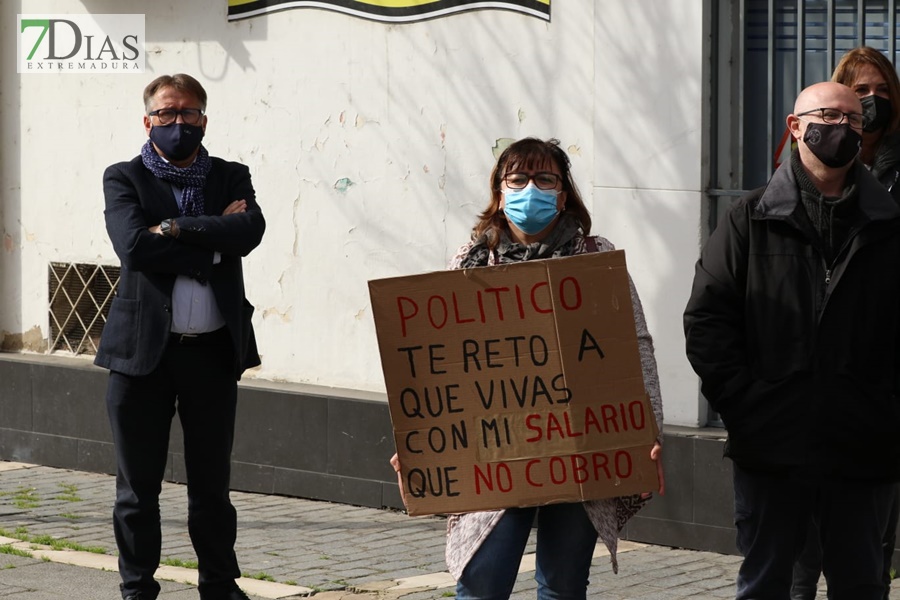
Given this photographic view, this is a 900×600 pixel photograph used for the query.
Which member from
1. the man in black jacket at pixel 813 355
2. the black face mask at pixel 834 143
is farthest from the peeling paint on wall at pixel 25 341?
the black face mask at pixel 834 143

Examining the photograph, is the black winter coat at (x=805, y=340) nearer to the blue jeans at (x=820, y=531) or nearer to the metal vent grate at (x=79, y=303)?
the blue jeans at (x=820, y=531)

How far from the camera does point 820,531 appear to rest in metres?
4.84

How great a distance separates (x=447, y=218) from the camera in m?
8.62

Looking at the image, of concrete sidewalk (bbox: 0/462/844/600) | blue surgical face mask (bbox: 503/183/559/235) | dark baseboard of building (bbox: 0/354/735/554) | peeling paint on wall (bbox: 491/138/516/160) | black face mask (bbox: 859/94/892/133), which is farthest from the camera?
peeling paint on wall (bbox: 491/138/516/160)

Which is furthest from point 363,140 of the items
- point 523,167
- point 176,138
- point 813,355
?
point 813,355

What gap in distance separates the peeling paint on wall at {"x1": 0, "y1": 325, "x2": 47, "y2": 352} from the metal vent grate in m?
0.08

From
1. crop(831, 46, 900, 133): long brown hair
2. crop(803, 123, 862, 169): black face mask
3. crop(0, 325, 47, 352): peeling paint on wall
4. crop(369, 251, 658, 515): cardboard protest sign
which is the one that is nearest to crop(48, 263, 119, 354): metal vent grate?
crop(0, 325, 47, 352): peeling paint on wall

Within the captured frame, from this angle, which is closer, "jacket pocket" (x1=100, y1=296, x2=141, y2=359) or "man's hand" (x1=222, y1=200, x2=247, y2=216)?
"jacket pocket" (x1=100, y1=296, x2=141, y2=359)

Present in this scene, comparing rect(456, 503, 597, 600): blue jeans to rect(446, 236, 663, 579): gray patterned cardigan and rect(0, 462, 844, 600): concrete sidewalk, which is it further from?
rect(0, 462, 844, 600): concrete sidewalk

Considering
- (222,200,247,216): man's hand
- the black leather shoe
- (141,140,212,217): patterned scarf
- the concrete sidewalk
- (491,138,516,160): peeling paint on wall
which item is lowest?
the concrete sidewalk

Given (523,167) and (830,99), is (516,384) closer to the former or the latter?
(523,167)

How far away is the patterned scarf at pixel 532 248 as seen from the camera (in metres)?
4.87

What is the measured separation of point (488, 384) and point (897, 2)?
340cm

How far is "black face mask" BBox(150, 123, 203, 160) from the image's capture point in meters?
6.12
